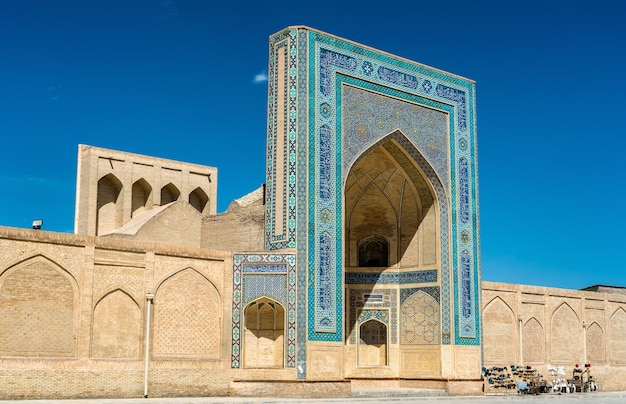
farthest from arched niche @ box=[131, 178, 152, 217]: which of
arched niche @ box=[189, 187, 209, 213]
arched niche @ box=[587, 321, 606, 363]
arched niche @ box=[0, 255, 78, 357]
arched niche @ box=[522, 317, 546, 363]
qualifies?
arched niche @ box=[587, 321, 606, 363]

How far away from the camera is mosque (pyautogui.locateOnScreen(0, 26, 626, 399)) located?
1279 centimetres

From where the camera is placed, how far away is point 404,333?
57.7 ft

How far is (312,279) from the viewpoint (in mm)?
14547

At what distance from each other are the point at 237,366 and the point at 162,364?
1350 millimetres

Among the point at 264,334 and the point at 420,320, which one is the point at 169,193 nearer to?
the point at 420,320

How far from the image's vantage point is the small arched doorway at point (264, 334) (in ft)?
48.6

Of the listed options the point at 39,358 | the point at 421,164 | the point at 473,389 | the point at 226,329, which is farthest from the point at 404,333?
the point at 39,358

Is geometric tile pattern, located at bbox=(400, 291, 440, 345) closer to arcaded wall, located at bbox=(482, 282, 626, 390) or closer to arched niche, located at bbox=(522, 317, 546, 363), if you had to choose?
arcaded wall, located at bbox=(482, 282, 626, 390)

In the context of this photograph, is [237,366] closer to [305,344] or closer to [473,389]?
[305,344]

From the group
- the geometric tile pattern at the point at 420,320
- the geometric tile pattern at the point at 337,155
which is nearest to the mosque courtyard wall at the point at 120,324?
the geometric tile pattern at the point at 420,320

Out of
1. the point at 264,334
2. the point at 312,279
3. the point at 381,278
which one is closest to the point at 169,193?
the point at 381,278

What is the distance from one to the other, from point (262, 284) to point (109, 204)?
9.02m

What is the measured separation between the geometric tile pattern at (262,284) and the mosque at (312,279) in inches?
1.0

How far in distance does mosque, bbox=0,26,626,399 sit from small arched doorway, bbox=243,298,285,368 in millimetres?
25
